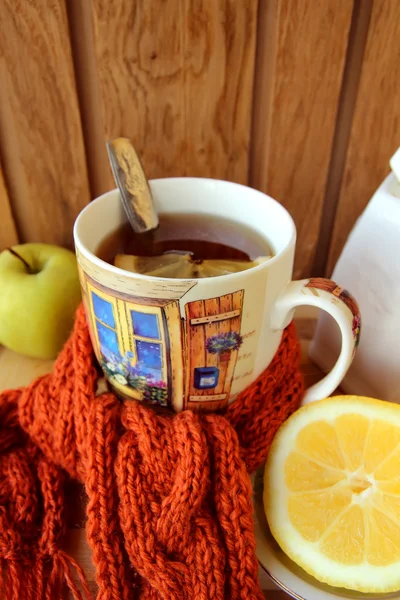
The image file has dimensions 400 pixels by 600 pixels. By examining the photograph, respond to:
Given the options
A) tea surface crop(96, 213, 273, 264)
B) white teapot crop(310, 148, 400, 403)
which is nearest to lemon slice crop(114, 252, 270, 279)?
tea surface crop(96, 213, 273, 264)

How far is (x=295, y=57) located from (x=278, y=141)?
85 millimetres

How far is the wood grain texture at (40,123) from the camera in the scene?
18.8 inches

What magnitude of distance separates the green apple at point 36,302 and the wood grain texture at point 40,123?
53 mm

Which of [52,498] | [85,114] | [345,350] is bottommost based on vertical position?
[52,498]

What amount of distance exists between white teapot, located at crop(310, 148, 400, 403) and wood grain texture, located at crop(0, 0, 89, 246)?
0.30 m

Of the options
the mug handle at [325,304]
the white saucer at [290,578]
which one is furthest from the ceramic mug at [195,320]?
the white saucer at [290,578]

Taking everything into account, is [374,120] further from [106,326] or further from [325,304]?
[106,326]

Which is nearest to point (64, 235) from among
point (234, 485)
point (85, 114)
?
point (85, 114)

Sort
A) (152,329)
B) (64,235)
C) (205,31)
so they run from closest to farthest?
(152,329)
(205,31)
(64,235)

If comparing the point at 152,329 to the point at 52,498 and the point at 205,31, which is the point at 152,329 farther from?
the point at 205,31

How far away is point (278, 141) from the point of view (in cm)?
56

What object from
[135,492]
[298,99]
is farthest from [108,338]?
[298,99]

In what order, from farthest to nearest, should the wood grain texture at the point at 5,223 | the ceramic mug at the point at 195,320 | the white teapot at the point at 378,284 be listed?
the wood grain texture at the point at 5,223, the white teapot at the point at 378,284, the ceramic mug at the point at 195,320

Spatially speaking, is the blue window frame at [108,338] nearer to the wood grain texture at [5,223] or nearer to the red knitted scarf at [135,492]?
the red knitted scarf at [135,492]
